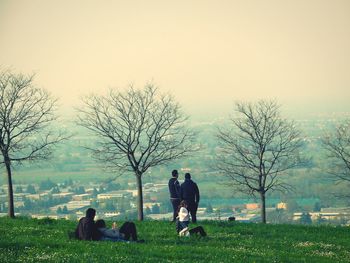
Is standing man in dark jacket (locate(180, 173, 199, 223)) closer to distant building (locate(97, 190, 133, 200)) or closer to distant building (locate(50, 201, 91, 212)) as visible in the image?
distant building (locate(50, 201, 91, 212))

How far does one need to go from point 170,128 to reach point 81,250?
24171 mm

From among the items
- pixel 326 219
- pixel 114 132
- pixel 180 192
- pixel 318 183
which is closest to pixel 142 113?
pixel 114 132

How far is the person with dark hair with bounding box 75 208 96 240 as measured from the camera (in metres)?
22.6

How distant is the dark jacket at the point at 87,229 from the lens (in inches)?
895

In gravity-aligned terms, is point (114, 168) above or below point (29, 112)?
A: below

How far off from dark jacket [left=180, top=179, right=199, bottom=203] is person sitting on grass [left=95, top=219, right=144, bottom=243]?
22.1 feet

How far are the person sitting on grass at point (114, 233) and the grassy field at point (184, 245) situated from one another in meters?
0.84

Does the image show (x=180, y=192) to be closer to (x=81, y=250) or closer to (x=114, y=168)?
(x=81, y=250)

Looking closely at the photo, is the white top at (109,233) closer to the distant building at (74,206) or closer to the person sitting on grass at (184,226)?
the person sitting on grass at (184,226)

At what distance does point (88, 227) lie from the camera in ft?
74.6

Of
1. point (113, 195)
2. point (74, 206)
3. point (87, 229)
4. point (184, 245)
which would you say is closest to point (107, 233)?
point (87, 229)

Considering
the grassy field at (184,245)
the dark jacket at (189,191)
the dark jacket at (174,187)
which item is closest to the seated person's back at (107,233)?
the grassy field at (184,245)

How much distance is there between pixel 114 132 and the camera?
39938 millimetres

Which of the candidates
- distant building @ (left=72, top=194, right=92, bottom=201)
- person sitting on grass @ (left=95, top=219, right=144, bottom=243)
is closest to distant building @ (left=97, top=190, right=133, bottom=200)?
distant building @ (left=72, top=194, right=92, bottom=201)
